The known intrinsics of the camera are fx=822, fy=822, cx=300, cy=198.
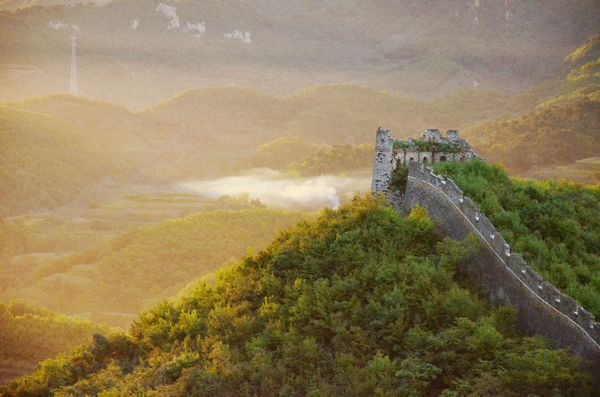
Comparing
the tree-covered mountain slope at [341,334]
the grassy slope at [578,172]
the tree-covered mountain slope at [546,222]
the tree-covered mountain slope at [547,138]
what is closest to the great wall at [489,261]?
the tree-covered mountain slope at [341,334]

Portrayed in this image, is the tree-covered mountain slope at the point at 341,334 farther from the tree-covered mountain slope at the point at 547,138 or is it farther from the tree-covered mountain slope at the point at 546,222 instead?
the tree-covered mountain slope at the point at 547,138

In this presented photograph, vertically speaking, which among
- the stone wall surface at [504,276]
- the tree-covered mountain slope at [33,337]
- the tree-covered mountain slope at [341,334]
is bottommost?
the tree-covered mountain slope at [33,337]

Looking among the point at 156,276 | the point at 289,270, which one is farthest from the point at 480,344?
the point at 156,276

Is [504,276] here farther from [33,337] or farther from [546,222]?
[33,337]

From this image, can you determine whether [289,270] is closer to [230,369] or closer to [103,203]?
[230,369]

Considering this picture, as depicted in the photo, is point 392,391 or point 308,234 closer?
point 392,391

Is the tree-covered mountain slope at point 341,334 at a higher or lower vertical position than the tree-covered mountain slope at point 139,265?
higher

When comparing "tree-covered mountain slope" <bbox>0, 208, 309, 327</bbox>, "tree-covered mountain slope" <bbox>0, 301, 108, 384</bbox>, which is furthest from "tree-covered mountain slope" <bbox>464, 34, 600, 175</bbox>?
"tree-covered mountain slope" <bbox>0, 301, 108, 384</bbox>
